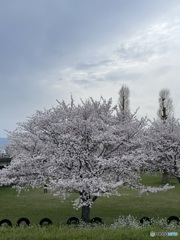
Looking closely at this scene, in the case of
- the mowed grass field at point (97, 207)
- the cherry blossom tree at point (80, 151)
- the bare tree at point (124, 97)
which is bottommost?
the mowed grass field at point (97, 207)

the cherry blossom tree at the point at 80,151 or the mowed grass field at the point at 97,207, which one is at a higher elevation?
the cherry blossom tree at the point at 80,151

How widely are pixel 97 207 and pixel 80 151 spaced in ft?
23.3

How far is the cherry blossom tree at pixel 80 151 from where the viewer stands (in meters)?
12.9

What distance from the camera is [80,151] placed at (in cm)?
1317

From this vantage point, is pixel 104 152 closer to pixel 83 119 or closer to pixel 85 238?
pixel 83 119

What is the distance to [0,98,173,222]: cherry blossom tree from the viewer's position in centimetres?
1287

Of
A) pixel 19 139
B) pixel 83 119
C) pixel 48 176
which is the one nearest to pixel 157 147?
pixel 83 119

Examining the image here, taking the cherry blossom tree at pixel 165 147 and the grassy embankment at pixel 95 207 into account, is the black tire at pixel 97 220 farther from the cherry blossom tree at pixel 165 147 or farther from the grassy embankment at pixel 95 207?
the cherry blossom tree at pixel 165 147

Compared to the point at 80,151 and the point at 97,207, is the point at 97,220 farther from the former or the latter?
the point at 97,207

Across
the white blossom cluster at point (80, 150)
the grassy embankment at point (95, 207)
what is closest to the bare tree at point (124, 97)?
the grassy embankment at point (95, 207)

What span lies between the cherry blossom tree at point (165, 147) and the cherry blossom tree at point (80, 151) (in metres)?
2.01

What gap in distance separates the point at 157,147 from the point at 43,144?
Result: 6.03m

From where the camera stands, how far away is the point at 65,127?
1354cm

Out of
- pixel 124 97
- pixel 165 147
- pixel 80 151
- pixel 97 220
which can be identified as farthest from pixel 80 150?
pixel 124 97
